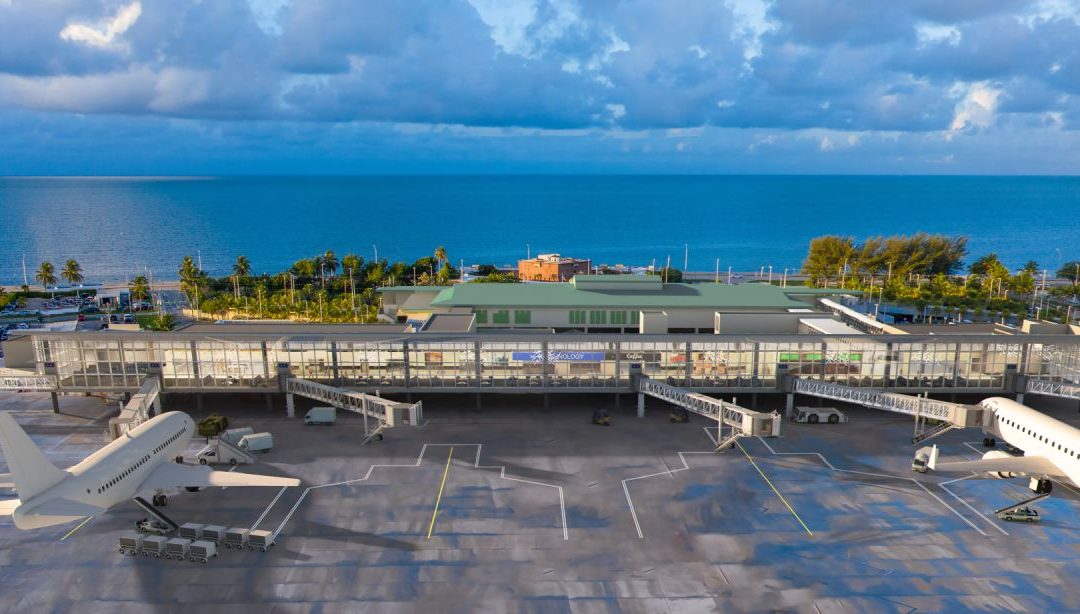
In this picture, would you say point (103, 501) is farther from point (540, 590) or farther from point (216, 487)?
point (540, 590)

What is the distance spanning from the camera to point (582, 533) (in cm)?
4047

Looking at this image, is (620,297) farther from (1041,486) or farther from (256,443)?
(1041,486)

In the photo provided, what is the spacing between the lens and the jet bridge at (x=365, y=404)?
5250cm

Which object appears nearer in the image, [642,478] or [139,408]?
[642,478]

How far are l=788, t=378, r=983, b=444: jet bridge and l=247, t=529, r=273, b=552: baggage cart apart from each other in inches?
1722

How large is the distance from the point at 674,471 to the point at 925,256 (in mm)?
151511

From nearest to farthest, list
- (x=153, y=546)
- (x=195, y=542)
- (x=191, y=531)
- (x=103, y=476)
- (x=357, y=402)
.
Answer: (x=195, y=542) < (x=153, y=546) < (x=103, y=476) < (x=191, y=531) < (x=357, y=402)

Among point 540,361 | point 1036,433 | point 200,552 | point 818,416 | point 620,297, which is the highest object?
point 620,297

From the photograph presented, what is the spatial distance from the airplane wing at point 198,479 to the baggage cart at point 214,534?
2965mm

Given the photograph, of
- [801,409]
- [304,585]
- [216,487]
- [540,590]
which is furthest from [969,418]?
[216,487]

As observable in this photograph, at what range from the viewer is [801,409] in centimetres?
5994

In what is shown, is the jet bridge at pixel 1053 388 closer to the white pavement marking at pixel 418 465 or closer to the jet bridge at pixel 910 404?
the jet bridge at pixel 910 404

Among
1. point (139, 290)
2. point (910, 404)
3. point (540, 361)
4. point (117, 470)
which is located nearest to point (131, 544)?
point (117, 470)

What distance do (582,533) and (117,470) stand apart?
2801cm
